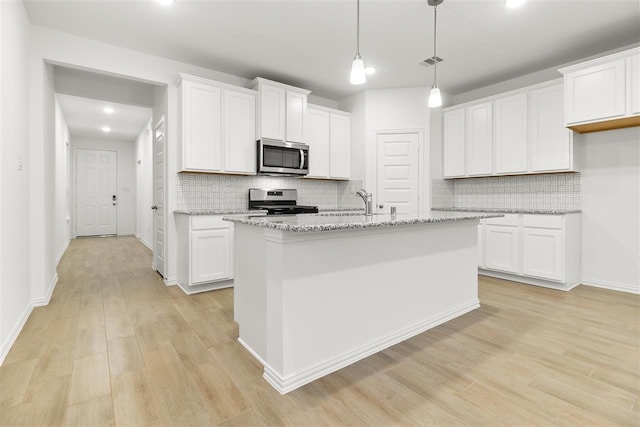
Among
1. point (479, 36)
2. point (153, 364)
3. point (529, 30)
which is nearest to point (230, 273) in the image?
point (153, 364)

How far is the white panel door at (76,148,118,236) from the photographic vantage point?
8188mm

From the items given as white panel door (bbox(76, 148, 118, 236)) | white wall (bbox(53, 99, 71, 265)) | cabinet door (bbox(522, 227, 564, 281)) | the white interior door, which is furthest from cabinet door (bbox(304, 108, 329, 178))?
white panel door (bbox(76, 148, 118, 236))

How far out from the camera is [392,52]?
363 cm

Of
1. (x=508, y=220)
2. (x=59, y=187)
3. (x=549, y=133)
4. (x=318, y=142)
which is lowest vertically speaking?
(x=508, y=220)

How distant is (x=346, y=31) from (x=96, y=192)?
8.10 meters

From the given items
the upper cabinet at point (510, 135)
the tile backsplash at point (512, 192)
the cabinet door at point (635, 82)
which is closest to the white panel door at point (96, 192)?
the tile backsplash at point (512, 192)

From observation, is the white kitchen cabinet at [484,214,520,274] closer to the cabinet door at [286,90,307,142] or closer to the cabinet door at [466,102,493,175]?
the cabinet door at [466,102,493,175]

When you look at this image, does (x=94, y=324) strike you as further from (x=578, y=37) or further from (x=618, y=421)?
(x=578, y=37)

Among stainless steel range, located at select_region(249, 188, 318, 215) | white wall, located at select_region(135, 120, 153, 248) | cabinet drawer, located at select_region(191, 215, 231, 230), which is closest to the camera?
cabinet drawer, located at select_region(191, 215, 231, 230)

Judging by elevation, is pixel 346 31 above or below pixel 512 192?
above

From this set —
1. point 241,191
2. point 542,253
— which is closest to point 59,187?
point 241,191

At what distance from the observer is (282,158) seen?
4.21 m

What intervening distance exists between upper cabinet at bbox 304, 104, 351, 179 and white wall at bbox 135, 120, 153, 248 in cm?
335

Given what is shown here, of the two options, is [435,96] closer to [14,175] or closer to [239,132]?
[239,132]
